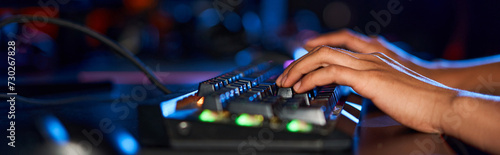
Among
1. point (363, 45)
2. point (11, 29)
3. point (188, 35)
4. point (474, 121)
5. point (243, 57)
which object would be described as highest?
point (188, 35)

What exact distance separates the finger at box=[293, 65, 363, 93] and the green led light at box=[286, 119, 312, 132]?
0.45ft

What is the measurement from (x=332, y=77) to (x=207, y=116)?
0.19 metres

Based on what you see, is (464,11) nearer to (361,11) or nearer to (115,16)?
(361,11)

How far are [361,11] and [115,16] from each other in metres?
1.18

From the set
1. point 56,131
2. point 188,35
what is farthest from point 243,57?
point 56,131

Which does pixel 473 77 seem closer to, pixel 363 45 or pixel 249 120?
pixel 363 45

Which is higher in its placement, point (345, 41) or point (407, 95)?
point (345, 41)

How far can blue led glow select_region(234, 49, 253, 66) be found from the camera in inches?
52.5

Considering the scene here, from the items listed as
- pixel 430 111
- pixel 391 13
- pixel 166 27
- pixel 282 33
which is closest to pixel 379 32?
pixel 391 13

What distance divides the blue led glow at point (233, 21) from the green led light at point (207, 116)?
1.48 metres

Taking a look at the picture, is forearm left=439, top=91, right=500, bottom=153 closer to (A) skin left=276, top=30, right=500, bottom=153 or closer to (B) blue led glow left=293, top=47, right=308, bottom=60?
(A) skin left=276, top=30, right=500, bottom=153

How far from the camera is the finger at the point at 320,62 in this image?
560 millimetres

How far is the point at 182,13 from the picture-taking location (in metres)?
1.85

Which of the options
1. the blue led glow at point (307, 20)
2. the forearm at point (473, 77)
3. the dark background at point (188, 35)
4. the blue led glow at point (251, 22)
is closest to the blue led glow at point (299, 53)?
the dark background at point (188, 35)
